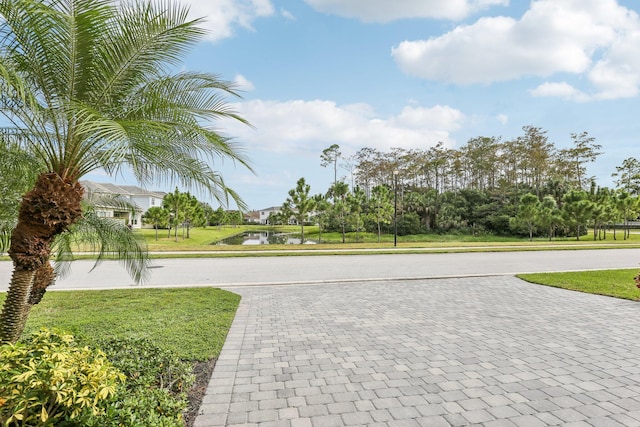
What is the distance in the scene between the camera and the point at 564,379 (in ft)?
11.8

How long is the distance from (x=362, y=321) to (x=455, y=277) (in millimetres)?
5353

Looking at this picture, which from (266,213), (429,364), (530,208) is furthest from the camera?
(266,213)

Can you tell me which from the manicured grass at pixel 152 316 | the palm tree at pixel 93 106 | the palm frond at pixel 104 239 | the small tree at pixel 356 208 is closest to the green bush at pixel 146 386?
the manicured grass at pixel 152 316

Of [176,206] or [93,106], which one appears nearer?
[93,106]

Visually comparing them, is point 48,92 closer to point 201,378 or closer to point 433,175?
point 201,378

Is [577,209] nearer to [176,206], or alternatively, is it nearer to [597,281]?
[597,281]

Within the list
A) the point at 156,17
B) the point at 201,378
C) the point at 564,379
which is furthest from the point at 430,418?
the point at 156,17

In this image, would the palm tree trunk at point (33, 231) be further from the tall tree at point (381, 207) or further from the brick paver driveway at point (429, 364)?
the tall tree at point (381, 207)

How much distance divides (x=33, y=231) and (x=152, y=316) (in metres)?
3.06

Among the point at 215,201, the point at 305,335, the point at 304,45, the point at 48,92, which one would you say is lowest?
the point at 305,335

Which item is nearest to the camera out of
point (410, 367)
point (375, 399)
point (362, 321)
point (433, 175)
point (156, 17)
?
point (375, 399)

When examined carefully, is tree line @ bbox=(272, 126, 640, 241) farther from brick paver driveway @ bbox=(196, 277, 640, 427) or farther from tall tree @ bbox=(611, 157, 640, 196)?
brick paver driveway @ bbox=(196, 277, 640, 427)

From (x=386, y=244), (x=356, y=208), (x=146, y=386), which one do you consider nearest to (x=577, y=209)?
(x=386, y=244)

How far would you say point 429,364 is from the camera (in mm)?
3961
